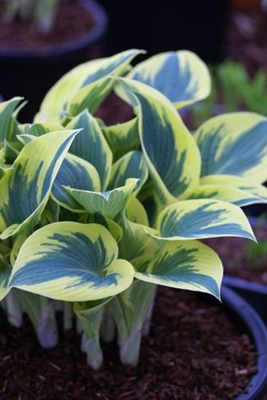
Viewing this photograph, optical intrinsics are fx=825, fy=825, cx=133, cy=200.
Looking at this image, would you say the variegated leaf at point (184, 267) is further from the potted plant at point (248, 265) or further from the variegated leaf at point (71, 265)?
the potted plant at point (248, 265)

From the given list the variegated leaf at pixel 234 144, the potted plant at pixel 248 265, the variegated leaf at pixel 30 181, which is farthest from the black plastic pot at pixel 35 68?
the variegated leaf at pixel 30 181

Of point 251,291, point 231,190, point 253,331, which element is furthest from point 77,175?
point 251,291

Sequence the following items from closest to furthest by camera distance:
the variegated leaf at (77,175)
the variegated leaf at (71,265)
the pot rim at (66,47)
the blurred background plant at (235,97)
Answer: the variegated leaf at (71,265)
the variegated leaf at (77,175)
the blurred background plant at (235,97)
the pot rim at (66,47)

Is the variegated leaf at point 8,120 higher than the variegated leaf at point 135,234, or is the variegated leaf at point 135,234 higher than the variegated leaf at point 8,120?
the variegated leaf at point 8,120

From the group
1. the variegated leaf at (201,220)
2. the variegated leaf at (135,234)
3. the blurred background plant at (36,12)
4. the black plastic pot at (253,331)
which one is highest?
the variegated leaf at (201,220)

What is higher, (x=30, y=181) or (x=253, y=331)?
(x=30, y=181)

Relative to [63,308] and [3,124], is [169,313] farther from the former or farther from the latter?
[3,124]

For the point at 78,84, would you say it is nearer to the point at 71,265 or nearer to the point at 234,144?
the point at 234,144
